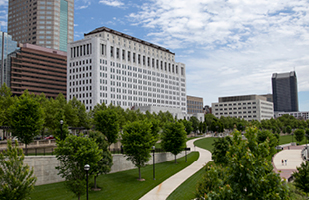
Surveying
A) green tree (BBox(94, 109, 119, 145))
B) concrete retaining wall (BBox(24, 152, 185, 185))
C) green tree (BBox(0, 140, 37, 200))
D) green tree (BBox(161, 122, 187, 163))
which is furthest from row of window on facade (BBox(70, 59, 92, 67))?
green tree (BBox(0, 140, 37, 200))

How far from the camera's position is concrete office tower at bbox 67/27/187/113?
12538 cm

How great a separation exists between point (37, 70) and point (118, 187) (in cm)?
13590

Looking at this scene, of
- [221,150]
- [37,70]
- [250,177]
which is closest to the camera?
[250,177]

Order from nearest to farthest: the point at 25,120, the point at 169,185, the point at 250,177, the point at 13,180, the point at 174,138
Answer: the point at 250,177
the point at 13,180
the point at 169,185
the point at 25,120
the point at 174,138

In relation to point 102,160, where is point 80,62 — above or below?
above

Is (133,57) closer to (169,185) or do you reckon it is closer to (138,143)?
(138,143)

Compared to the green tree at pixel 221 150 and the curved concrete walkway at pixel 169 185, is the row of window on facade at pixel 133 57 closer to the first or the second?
the curved concrete walkway at pixel 169 185

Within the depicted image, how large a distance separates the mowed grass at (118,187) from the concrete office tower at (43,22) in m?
149

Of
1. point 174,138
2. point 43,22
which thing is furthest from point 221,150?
point 43,22

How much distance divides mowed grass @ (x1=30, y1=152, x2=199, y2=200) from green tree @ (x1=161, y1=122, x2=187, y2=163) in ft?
21.8

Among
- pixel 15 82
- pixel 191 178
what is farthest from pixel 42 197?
pixel 15 82

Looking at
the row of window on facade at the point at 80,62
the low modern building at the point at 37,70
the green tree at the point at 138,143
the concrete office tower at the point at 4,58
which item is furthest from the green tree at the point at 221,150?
the concrete office tower at the point at 4,58

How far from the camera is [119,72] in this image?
136500 millimetres

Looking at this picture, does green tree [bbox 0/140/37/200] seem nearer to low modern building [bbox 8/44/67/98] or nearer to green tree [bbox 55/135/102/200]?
green tree [bbox 55/135/102/200]
